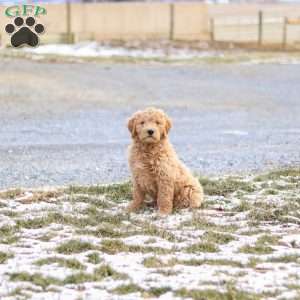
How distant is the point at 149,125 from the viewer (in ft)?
27.1

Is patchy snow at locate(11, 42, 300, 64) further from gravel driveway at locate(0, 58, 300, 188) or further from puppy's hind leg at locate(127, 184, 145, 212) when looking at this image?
puppy's hind leg at locate(127, 184, 145, 212)

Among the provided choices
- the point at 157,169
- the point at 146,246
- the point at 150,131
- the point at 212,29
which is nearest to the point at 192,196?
the point at 157,169

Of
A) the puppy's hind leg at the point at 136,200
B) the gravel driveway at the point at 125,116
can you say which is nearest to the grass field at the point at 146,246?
the puppy's hind leg at the point at 136,200

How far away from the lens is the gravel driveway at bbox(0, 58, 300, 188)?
1214cm

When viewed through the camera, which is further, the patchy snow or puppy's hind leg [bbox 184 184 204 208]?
the patchy snow

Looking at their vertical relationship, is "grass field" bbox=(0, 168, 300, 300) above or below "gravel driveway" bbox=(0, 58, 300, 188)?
above

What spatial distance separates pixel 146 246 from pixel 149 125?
1554 millimetres

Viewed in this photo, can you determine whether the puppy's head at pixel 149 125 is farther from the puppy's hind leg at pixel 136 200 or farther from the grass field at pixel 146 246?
the grass field at pixel 146 246

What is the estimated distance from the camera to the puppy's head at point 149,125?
8250mm

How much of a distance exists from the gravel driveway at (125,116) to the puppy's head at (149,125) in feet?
7.64

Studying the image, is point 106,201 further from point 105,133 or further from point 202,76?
point 202,76

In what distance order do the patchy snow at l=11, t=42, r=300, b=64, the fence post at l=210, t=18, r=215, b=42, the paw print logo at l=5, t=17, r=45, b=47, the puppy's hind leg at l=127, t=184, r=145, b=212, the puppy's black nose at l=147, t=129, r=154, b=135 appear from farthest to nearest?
the fence post at l=210, t=18, r=215, b=42 → the patchy snow at l=11, t=42, r=300, b=64 → the paw print logo at l=5, t=17, r=45, b=47 → the puppy's hind leg at l=127, t=184, r=145, b=212 → the puppy's black nose at l=147, t=129, r=154, b=135

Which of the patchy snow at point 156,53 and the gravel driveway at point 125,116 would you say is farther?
the patchy snow at point 156,53

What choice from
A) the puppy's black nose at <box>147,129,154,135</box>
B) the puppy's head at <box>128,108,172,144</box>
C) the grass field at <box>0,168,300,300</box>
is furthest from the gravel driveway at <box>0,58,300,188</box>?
the puppy's black nose at <box>147,129,154,135</box>
